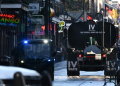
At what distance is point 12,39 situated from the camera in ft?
117

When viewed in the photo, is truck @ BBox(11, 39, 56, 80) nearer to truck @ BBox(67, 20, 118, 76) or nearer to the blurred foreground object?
truck @ BBox(67, 20, 118, 76)

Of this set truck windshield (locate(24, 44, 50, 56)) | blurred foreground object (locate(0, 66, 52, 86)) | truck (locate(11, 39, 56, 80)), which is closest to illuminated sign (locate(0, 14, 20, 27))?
truck (locate(11, 39, 56, 80))

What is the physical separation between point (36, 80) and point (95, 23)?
65.7ft

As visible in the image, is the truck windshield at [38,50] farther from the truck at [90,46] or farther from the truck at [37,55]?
the truck at [90,46]

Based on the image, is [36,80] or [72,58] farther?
[72,58]

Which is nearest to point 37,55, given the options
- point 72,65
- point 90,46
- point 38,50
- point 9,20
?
point 38,50

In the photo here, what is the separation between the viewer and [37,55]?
20.8 metres

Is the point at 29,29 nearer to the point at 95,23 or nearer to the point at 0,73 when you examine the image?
the point at 95,23

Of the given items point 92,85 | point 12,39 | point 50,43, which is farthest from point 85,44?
point 12,39

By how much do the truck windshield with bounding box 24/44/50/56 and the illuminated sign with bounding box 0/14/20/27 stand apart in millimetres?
9164

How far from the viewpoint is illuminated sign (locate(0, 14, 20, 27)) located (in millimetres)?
29984

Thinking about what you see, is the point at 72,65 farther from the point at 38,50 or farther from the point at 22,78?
the point at 22,78

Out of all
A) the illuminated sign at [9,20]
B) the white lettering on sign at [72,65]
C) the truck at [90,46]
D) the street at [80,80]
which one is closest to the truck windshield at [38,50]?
the street at [80,80]

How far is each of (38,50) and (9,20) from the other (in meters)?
10.1
